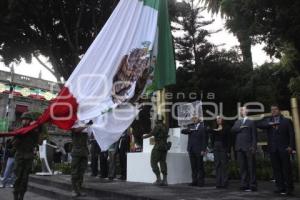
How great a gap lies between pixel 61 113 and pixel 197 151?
12.7ft

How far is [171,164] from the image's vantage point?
10.0 m

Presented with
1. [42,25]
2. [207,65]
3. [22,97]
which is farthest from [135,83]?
[22,97]

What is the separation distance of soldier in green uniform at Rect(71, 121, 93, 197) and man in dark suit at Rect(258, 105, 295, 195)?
12.2ft

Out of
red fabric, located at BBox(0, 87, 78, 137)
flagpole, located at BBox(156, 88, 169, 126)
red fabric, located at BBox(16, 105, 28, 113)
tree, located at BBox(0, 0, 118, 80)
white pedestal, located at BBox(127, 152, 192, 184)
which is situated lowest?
white pedestal, located at BBox(127, 152, 192, 184)

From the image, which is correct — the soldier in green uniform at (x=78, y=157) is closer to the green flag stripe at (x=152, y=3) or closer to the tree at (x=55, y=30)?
the green flag stripe at (x=152, y=3)

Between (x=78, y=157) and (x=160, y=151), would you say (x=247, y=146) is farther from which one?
(x=78, y=157)

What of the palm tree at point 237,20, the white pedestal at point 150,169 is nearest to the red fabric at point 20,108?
the palm tree at point 237,20

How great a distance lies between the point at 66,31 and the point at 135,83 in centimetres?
983

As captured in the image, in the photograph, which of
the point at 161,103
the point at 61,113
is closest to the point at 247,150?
the point at 161,103

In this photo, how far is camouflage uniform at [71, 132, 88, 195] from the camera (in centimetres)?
809

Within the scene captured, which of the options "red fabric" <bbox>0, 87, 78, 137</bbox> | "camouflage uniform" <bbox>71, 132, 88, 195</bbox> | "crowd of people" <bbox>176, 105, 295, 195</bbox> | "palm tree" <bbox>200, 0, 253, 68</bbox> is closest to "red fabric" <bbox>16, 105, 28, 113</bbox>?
"palm tree" <bbox>200, 0, 253, 68</bbox>

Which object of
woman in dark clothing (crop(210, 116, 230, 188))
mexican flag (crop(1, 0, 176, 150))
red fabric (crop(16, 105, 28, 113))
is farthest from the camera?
red fabric (crop(16, 105, 28, 113))

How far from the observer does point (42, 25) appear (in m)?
15.7

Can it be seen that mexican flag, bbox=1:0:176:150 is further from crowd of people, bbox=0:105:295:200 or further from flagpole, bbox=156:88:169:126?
flagpole, bbox=156:88:169:126
